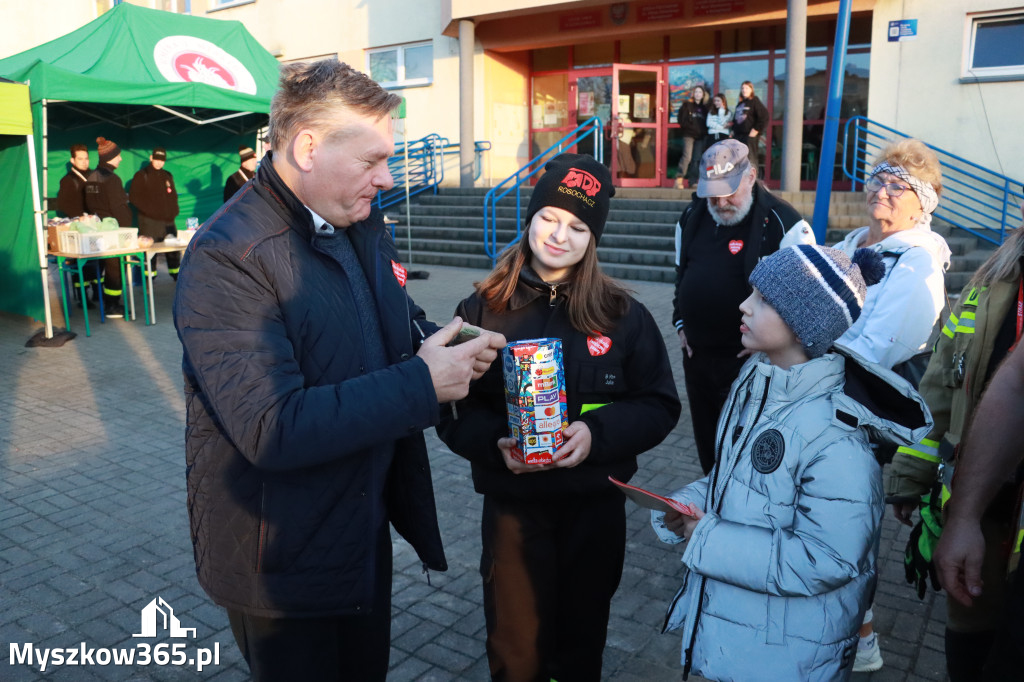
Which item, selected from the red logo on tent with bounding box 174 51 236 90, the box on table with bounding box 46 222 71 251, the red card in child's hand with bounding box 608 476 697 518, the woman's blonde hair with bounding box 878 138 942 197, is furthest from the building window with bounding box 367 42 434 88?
the red card in child's hand with bounding box 608 476 697 518

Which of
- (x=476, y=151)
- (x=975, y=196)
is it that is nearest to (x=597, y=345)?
(x=975, y=196)

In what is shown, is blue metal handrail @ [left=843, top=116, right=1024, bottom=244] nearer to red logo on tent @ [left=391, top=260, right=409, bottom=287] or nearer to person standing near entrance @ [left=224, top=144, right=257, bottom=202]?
person standing near entrance @ [left=224, top=144, right=257, bottom=202]

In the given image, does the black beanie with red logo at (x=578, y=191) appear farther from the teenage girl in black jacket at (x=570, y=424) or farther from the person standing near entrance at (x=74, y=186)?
the person standing near entrance at (x=74, y=186)

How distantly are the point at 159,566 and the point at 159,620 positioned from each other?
1.62ft

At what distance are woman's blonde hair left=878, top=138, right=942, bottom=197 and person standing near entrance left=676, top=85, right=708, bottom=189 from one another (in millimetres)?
11313

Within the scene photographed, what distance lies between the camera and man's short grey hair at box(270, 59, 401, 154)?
1.67 m

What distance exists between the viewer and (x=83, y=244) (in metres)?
8.46

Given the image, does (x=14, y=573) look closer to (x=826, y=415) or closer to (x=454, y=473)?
(x=454, y=473)

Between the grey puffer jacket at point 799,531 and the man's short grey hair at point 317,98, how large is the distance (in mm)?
1165

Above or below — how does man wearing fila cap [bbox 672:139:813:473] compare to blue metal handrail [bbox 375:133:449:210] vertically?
below

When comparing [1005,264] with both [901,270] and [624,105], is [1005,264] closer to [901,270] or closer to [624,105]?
[901,270]

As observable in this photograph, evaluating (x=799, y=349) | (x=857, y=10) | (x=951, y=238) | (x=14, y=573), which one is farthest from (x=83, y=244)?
(x=857, y=10)

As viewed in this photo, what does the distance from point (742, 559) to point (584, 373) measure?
695mm

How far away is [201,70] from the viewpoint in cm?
1055
